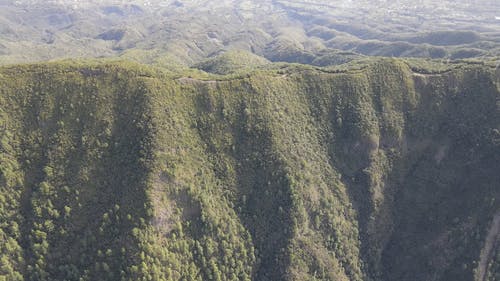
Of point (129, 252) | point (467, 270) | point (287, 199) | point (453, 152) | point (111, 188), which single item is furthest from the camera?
point (453, 152)

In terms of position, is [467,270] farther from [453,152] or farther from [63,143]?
[63,143]

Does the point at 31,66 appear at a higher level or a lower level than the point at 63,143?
higher

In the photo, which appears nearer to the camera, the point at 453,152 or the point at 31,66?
the point at 31,66

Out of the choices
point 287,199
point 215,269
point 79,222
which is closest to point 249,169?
point 287,199

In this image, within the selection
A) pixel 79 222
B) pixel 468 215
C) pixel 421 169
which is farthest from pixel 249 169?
pixel 468 215

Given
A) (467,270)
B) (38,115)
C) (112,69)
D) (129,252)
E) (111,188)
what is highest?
(112,69)

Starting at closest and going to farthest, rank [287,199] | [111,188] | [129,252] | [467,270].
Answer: [129,252] → [111,188] → [467,270] → [287,199]
